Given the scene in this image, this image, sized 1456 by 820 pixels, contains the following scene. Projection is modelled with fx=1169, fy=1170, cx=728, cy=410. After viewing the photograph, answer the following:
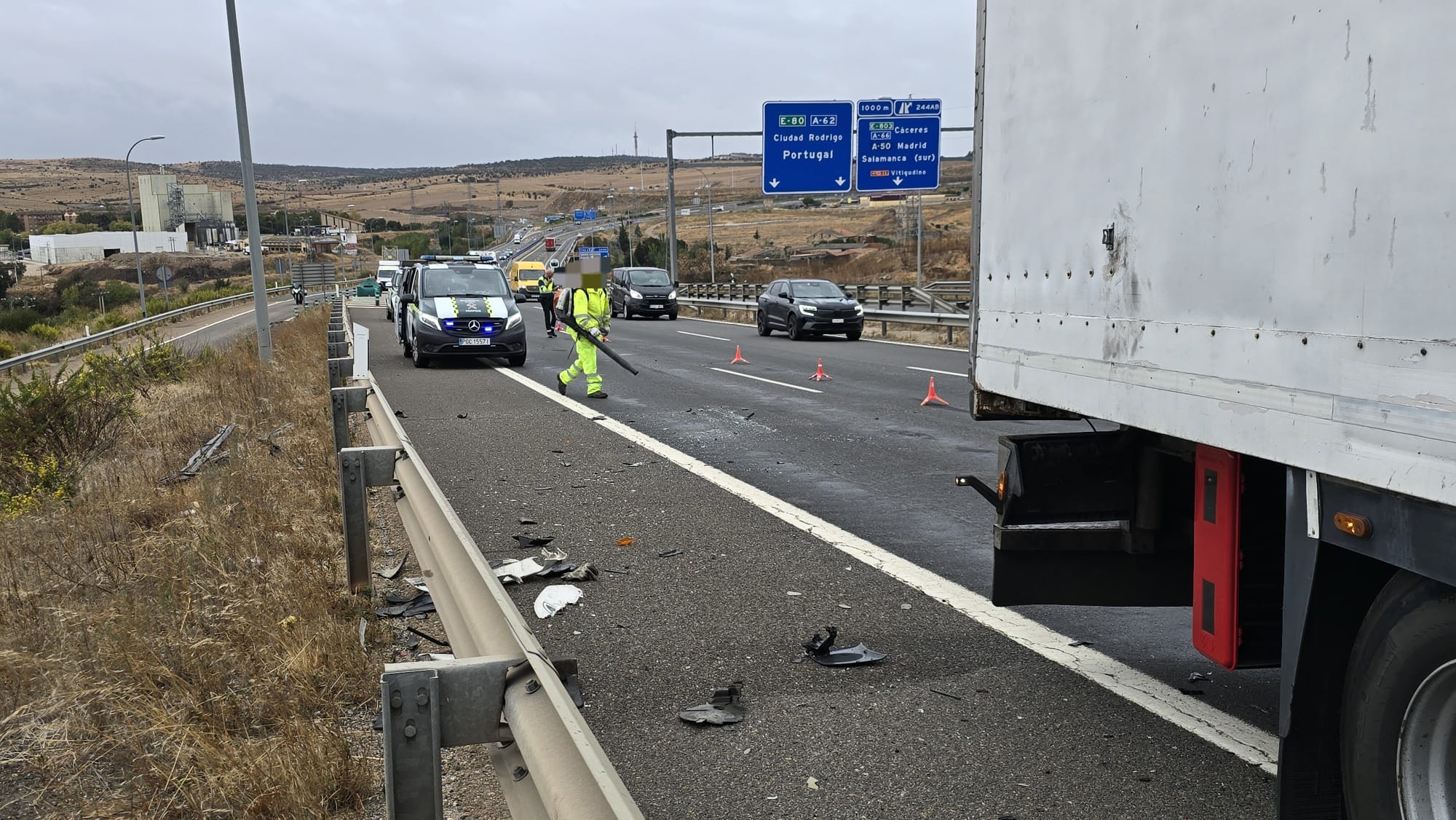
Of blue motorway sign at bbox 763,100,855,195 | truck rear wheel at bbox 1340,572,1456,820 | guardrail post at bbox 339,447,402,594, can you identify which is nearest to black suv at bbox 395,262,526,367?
guardrail post at bbox 339,447,402,594

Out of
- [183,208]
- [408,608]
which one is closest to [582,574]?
[408,608]

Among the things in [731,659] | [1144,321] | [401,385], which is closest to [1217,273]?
[1144,321]

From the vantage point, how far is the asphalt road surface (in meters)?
4.89

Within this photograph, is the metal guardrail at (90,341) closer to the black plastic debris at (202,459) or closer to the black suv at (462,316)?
the black suv at (462,316)

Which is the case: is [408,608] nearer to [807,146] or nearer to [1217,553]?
[1217,553]

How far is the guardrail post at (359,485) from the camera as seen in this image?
17.1 feet

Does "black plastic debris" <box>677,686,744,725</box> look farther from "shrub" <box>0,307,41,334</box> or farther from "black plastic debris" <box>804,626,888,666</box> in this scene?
"shrub" <box>0,307,41,334</box>

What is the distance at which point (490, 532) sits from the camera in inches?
292

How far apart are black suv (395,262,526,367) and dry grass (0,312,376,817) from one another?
10270 millimetres

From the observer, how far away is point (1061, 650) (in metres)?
5.09

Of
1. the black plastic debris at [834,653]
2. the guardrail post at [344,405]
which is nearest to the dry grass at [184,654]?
the guardrail post at [344,405]

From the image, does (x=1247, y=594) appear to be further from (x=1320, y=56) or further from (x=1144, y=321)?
(x=1320, y=56)

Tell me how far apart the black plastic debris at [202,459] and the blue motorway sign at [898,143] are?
2478 cm

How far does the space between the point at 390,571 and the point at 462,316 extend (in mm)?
13622
